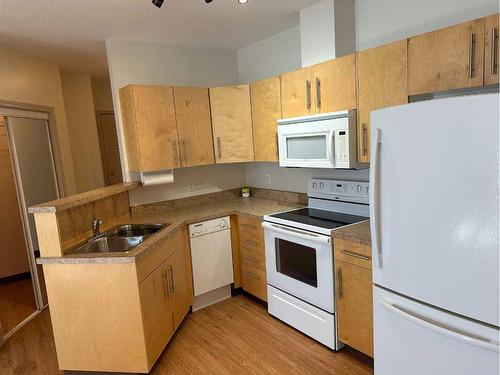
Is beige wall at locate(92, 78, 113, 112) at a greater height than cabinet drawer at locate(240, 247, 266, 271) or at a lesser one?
greater

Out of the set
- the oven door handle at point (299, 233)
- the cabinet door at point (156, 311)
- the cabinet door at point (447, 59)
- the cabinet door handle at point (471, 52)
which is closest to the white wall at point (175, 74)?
the cabinet door at point (156, 311)

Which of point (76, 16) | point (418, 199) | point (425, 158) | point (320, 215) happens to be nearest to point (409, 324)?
point (418, 199)

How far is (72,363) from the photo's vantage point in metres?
2.25

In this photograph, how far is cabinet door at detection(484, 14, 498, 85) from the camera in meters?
1.61

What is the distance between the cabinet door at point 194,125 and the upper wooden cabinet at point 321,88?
83 centimetres

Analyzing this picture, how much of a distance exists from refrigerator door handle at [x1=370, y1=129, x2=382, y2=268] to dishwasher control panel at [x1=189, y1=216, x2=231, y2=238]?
5.43 ft

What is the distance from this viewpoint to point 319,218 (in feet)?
8.50

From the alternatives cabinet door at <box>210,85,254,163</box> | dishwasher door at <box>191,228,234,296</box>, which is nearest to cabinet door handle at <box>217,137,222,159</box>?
cabinet door at <box>210,85,254,163</box>

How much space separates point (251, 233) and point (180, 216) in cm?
69

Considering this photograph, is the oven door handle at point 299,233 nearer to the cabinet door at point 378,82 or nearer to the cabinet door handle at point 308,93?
the cabinet door at point 378,82

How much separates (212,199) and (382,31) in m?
2.32

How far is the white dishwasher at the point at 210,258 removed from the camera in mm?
3000

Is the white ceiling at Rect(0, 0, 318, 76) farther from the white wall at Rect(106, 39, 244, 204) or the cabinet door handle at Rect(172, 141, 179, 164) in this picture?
the cabinet door handle at Rect(172, 141, 179, 164)

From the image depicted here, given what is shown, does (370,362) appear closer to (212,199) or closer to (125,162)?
(212,199)
